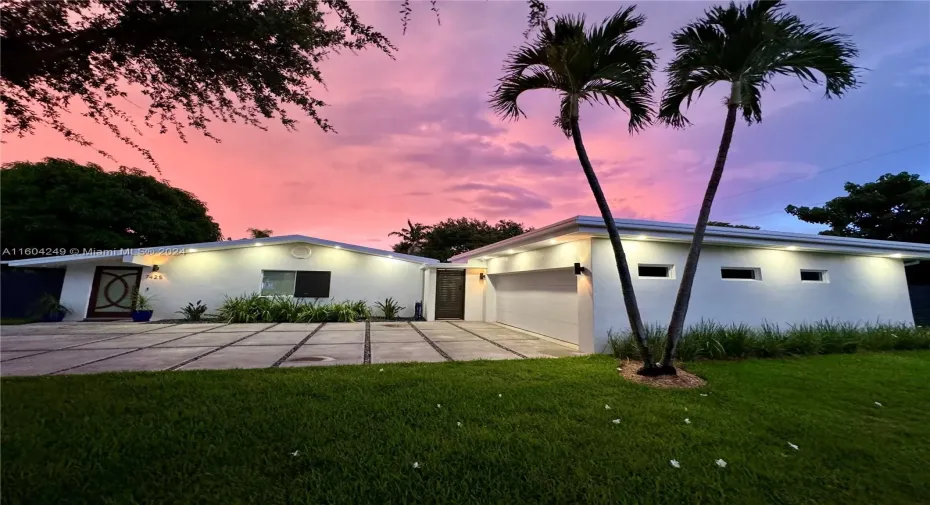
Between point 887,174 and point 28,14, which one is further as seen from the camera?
point 887,174

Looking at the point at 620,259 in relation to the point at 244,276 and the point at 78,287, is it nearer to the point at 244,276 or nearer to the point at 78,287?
the point at 244,276

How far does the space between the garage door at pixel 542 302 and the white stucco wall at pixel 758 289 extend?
44.4 inches

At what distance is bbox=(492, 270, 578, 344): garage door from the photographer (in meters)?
7.72

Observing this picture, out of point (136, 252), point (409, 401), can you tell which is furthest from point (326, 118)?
point (136, 252)

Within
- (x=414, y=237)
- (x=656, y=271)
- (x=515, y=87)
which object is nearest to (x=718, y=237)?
(x=656, y=271)

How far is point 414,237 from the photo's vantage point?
2689 centimetres

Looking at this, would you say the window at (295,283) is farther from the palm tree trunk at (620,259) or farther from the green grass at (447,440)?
the palm tree trunk at (620,259)

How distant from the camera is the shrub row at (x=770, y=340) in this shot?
5.86m

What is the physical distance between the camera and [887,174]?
45.2 feet

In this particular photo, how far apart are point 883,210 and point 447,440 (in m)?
20.7

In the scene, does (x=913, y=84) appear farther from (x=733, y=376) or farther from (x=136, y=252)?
(x=136, y=252)

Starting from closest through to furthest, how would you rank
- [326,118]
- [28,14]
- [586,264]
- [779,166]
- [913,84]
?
[28,14] → [326,118] → [586,264] → [913,84] → [779,166]

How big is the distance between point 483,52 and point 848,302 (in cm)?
1052

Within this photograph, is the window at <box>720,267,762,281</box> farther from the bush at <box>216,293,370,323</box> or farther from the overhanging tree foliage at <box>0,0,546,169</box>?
the bush at <box>216,293,370,323</box>
